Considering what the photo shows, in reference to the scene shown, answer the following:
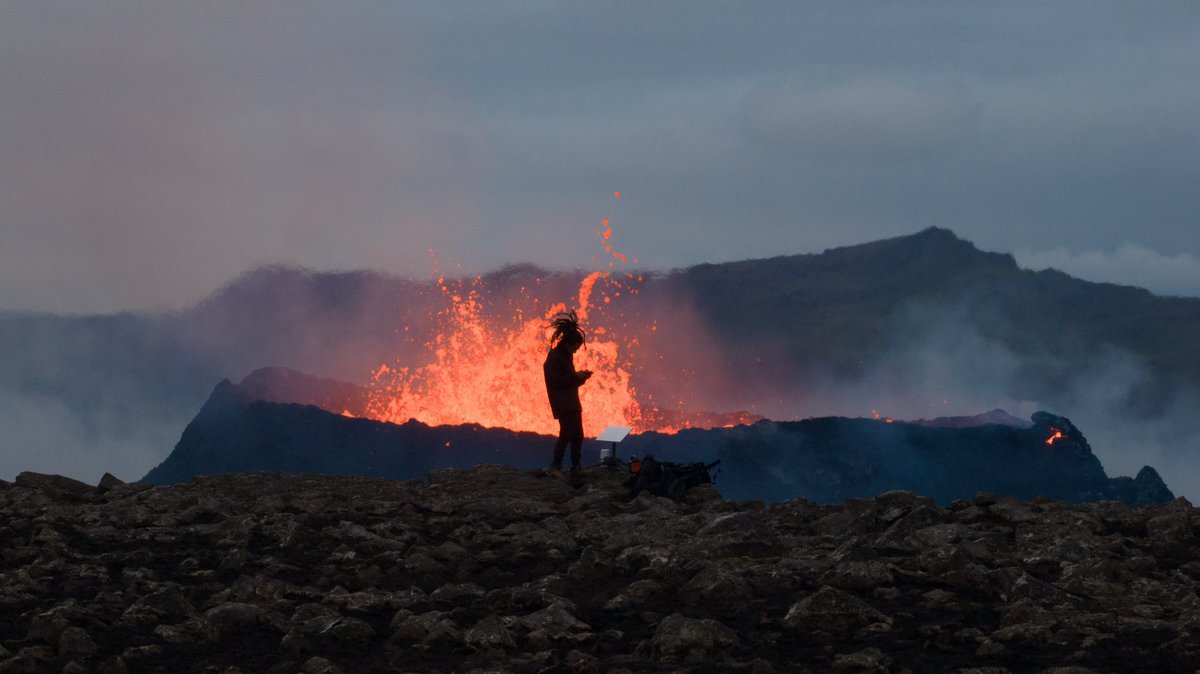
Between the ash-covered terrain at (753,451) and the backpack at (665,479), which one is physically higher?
the ash-covered terrain at (753,451)

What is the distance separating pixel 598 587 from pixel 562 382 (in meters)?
10.5

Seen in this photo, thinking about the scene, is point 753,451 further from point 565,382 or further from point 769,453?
point 565,382

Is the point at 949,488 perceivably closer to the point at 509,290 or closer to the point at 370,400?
the point at 509,290

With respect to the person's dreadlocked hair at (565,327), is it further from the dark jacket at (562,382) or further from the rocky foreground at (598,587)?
the rocky foreground at (598,587)

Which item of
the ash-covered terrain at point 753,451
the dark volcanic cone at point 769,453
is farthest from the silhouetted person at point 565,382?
the dark volcanic cone at point 769,453

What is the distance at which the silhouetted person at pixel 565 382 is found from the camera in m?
24.0

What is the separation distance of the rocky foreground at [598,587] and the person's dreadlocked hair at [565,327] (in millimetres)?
5798

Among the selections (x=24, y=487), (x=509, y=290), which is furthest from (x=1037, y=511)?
(x=509, y=290)

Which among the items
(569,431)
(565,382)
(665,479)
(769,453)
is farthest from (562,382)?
(769,453)

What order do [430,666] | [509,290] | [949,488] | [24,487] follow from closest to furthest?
[430,666], [24,487], [509,290], [949,488]

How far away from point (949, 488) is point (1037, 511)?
1694 inches

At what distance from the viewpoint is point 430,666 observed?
11.5 m

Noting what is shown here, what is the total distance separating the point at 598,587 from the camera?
1365 centimetres

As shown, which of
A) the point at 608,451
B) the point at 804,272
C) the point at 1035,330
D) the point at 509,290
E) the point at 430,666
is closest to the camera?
the point at 430,666
